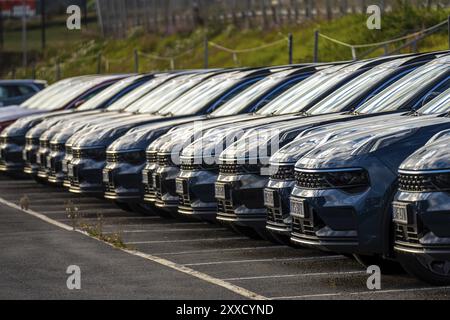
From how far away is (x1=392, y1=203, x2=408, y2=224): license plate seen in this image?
10.0 meters

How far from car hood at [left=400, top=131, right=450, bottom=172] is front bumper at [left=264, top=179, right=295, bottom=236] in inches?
69.2

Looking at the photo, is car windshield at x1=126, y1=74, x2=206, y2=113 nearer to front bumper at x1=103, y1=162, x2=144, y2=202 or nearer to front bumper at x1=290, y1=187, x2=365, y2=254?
front bumper at x1=103, y1=162, x2=144, y2=202

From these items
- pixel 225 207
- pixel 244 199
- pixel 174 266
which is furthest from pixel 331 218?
pixel 225 207

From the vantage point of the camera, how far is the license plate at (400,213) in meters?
10.0

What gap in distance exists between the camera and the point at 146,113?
19.5 metres

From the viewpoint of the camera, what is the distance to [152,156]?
15.7 meters

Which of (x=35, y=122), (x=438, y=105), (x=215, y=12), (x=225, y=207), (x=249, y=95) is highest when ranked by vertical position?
(x=215, y=12)

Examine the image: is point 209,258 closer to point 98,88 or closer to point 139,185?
point 139,185

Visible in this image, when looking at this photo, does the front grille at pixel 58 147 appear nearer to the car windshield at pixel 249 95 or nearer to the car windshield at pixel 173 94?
the car windshield at pixel 173 94

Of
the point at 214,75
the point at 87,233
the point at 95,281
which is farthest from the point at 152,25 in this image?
the point at 95,281

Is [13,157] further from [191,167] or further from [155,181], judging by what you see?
[191,167]

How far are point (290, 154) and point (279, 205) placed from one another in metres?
0.40
